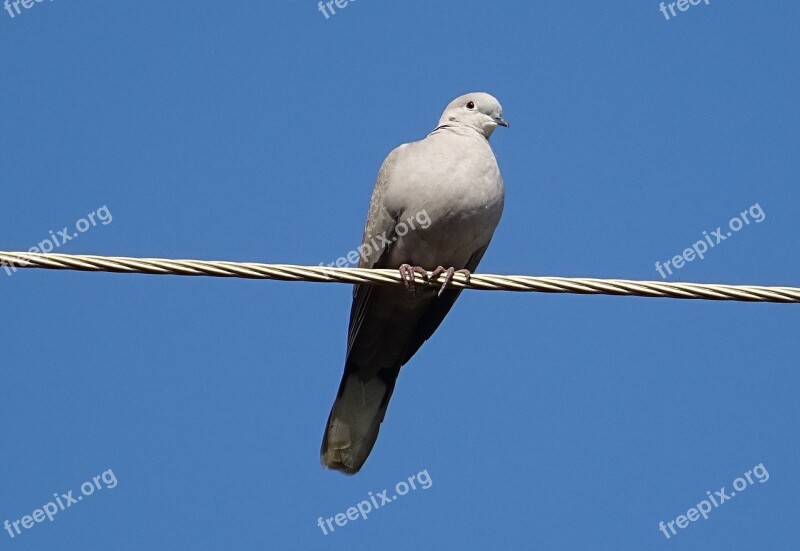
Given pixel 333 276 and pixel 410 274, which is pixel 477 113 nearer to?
pixel 410 274

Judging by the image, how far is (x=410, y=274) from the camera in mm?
6402

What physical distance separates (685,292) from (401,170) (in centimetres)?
240

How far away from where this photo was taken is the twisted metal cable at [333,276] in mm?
4789

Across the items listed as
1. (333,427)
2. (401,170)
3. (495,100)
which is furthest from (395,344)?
(495,100)

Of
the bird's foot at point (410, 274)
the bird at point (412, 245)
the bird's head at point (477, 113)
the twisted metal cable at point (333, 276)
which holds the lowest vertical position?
the twisted metal cable at point (333, 276)

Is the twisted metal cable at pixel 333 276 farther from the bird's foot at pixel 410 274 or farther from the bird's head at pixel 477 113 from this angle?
the bird's head at pixel 477 113

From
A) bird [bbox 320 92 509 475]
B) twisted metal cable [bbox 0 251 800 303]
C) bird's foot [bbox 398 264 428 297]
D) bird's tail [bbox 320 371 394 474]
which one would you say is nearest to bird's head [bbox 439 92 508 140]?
bird [bbox 320 92 509 475]

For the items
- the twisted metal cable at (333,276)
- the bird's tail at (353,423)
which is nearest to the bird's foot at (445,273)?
the twisted metal cable at (333,276)

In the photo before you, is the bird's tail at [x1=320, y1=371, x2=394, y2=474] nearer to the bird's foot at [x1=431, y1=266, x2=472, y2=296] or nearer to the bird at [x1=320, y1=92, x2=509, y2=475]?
the bird at [x1=320, y1=92, x2=509, y2=475]

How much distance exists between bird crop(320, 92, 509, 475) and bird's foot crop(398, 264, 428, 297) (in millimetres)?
12

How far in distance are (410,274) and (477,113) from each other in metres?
1.69

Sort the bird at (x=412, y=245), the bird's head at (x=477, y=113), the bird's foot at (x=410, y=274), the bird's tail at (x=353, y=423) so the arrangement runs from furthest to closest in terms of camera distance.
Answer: the bird's head at (x=477, y=113) < the bird's tail at (x=353, y=423) < the bird at (x=412, y=245) < the bird's foot at (x=410, y=274)

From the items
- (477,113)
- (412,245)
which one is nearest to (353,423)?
(412,245)

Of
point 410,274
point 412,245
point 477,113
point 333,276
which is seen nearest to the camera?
point 333,276
